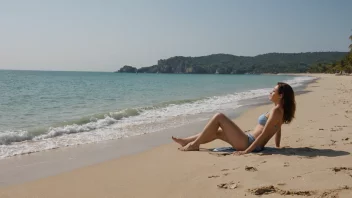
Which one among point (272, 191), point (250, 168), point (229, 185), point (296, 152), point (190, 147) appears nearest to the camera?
point (272, 191)

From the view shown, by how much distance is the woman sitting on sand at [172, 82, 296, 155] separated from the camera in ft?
17.5

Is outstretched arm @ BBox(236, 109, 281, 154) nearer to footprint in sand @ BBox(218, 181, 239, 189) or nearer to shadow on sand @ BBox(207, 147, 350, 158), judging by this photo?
shadow on sand @ BBox(207, 147, 350, 158)

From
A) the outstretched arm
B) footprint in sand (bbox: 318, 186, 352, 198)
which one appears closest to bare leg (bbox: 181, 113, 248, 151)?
the outstretched arm

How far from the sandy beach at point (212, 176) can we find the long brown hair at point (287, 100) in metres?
0.62

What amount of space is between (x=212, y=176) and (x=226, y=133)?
5.38ft

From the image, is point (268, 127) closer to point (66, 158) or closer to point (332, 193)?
point (332, 193)

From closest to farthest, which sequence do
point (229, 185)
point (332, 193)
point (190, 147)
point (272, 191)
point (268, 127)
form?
point (332, 193), point (272, 191), point (229, 185), point (268, 127), point (190, 147)

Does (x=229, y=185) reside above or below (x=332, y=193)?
below

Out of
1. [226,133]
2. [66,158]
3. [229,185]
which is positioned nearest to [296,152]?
[226,133]

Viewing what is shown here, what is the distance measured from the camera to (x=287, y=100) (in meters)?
5.34

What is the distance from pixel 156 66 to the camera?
7805 inches

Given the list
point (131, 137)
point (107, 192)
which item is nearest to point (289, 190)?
point (107, 192)

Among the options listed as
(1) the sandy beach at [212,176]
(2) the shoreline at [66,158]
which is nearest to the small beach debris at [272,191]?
(1) the sandy beach at [212,176]

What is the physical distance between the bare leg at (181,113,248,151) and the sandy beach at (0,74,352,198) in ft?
0.91
